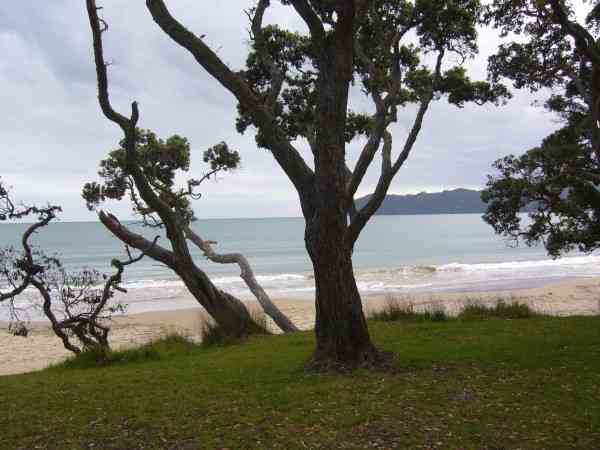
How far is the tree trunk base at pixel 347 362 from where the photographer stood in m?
6.40

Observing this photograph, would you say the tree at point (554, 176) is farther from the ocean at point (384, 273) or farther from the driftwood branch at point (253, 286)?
the ocean at point (384, 273)

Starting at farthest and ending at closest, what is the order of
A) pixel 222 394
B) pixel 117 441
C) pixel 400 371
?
pixel 400 371
pixel 222 394
pixel 117 441

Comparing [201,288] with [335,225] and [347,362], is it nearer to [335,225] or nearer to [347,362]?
[347,362]

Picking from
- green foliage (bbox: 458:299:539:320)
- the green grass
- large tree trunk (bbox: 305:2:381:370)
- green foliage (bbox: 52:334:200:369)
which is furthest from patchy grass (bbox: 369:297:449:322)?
large tree trunk (bbox: 305:2:381:370)

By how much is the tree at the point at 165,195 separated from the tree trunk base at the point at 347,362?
4.53m

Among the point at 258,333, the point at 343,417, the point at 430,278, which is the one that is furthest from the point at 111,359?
the point at 430,278

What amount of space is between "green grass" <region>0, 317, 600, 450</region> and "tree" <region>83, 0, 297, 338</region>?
3029mm

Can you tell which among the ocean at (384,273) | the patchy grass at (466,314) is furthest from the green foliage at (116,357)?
the ocean at (384,273)

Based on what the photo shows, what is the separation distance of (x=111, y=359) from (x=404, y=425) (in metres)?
6.57

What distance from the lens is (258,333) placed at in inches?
442

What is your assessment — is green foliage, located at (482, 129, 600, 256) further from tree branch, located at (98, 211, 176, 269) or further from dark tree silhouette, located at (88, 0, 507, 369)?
tree branch, located at (98, 211, 176, 269)

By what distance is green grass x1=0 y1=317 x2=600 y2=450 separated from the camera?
4312 millimetres

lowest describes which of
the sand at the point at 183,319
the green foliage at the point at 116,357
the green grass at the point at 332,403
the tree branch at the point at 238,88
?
the sand at the point at 183,319

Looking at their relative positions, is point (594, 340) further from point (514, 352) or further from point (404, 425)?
point (404, 425)
